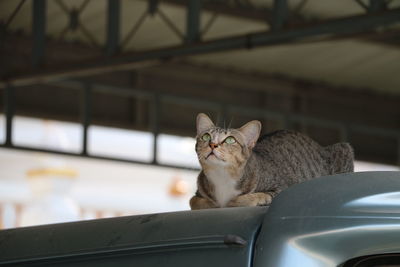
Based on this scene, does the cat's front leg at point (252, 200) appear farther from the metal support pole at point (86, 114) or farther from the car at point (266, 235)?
the metal support pole at point (86, 114)

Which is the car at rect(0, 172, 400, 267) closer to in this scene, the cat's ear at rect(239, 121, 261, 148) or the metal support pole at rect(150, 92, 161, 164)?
the cat's ear at rect(239, 121, 261, 148)

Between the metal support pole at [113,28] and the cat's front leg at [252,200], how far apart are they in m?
7.79

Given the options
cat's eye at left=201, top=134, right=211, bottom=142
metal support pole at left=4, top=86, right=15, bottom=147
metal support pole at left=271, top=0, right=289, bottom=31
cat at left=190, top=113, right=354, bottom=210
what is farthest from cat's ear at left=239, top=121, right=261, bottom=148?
metal support pole at left=4, top=86, right=15, bottom=147

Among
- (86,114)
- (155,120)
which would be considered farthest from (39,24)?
(155,120)

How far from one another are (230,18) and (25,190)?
2826 centimetres

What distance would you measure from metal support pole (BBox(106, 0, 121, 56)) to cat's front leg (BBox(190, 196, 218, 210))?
7.74m

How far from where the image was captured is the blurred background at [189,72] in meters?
12.8

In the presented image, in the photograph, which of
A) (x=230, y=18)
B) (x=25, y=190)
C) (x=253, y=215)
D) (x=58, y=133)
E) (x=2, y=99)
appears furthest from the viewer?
(x=25, y=190)

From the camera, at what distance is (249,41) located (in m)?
11.4

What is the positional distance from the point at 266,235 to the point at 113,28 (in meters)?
10.6

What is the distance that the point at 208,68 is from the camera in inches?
787

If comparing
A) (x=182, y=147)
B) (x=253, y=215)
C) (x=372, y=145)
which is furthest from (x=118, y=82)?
(x=182, y=147)

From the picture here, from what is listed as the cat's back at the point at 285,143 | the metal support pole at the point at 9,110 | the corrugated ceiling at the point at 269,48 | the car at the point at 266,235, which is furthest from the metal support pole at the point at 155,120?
the car at the point at 266,235

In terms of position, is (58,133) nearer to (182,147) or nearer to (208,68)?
(182,147)
